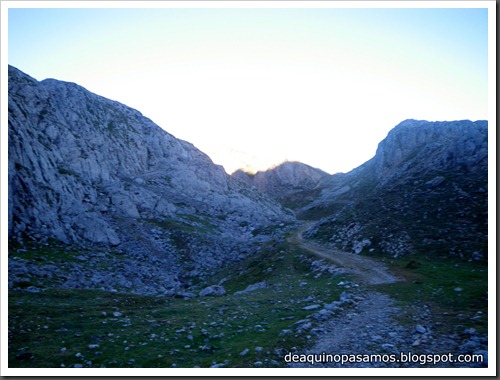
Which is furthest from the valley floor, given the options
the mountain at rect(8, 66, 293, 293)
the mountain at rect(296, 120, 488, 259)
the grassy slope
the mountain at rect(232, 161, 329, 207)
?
the mountain at rect(232, 161, 329, 207)

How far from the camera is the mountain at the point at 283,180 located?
152875 mm

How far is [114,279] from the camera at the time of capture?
110ft

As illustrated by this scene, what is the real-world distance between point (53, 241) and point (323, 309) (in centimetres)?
3372

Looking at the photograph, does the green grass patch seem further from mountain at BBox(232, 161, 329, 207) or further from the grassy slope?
mountain at BBox(232, 161, 329, 207)

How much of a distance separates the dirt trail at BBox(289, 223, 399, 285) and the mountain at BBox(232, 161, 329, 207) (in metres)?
104

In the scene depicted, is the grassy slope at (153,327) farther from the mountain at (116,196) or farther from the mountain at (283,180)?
the mountain at (283,180)

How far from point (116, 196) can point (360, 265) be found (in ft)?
148

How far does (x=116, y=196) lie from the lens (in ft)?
186

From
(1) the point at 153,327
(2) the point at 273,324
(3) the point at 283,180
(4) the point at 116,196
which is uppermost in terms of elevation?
(3) the point at 283,180

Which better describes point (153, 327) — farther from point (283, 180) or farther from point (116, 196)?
point (283, 180)

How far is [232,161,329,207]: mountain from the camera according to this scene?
15288 centimetres

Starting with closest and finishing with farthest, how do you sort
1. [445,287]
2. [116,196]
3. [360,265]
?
[445,287]
[360,265]
[116,196]

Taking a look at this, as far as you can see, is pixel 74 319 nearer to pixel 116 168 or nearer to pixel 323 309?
pixel 323 309

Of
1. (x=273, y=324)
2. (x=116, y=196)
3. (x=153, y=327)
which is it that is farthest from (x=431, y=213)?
(x=116, y=196)
